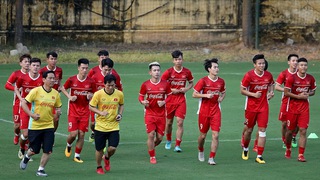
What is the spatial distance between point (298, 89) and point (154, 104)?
9.67 ft

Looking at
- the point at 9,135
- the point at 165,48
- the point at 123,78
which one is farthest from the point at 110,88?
the point at 165,48

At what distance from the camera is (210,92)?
17.4m

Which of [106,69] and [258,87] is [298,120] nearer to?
[258,87]

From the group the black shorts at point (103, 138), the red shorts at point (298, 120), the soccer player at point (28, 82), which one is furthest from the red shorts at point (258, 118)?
the soccer player at point (28, 82)

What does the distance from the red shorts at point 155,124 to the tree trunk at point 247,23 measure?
2348 cm

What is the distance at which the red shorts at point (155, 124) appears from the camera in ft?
57.4

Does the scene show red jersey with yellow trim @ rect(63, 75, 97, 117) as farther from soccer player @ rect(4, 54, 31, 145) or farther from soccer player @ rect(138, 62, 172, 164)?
soccer player @ rect(4, 54, 31, 145)

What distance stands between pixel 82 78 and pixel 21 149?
6.16ft

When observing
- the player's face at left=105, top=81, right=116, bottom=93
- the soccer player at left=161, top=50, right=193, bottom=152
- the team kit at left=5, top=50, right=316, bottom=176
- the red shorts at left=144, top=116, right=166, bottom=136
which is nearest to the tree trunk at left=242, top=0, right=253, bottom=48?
the soccer player at left=161, top=50, right=193, bottom=152

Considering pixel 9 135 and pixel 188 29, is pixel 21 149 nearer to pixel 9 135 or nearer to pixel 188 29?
pixel 9 135

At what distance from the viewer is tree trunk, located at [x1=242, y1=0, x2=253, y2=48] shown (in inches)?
1592

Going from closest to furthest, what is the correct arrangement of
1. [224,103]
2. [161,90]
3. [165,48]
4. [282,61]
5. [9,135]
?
[161,90], [9,135], [224,103], [282,61], [165,48]

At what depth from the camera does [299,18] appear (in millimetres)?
42938

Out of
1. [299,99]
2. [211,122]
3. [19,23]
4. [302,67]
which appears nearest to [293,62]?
[302,67]
